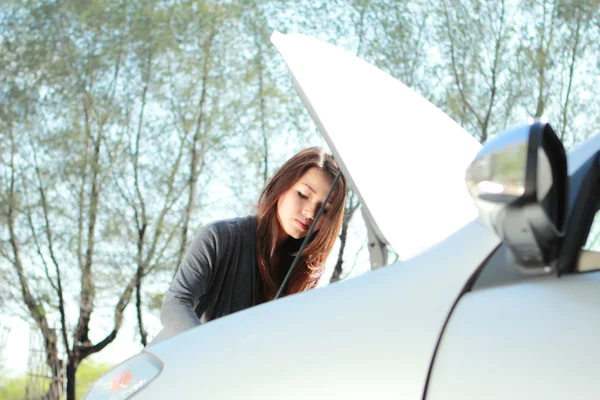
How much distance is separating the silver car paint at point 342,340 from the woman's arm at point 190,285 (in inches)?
25.3

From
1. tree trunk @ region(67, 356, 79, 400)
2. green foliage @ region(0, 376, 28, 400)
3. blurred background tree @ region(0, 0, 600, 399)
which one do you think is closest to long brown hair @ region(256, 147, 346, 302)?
blurred background tree @ region(0, 0, 600, 399)

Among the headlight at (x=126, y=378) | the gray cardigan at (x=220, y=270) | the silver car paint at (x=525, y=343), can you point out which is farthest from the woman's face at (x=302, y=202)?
the silver car paint at (x=525, y=343)

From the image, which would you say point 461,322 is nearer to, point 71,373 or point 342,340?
point 342,340

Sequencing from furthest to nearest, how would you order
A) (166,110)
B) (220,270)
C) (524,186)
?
(166,110)
(220,270)
(524,186)

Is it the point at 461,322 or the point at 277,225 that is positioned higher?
the point at 277,225

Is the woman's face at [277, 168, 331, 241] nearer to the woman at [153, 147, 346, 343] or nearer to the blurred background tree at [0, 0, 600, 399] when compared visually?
the woman at [153, 147, 346, 343]

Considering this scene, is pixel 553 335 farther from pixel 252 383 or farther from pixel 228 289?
pixel 228 289

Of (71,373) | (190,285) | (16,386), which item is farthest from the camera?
(71,373)

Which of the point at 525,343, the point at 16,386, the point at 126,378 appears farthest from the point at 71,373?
the point at 525,343

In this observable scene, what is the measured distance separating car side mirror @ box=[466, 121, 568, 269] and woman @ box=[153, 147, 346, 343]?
112 centimetres

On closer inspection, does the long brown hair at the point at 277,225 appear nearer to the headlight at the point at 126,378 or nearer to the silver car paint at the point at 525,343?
the headlight at the point at 126,378

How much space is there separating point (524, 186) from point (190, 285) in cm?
116

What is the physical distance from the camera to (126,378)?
1092mm

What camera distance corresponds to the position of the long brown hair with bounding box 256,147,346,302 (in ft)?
6.73
